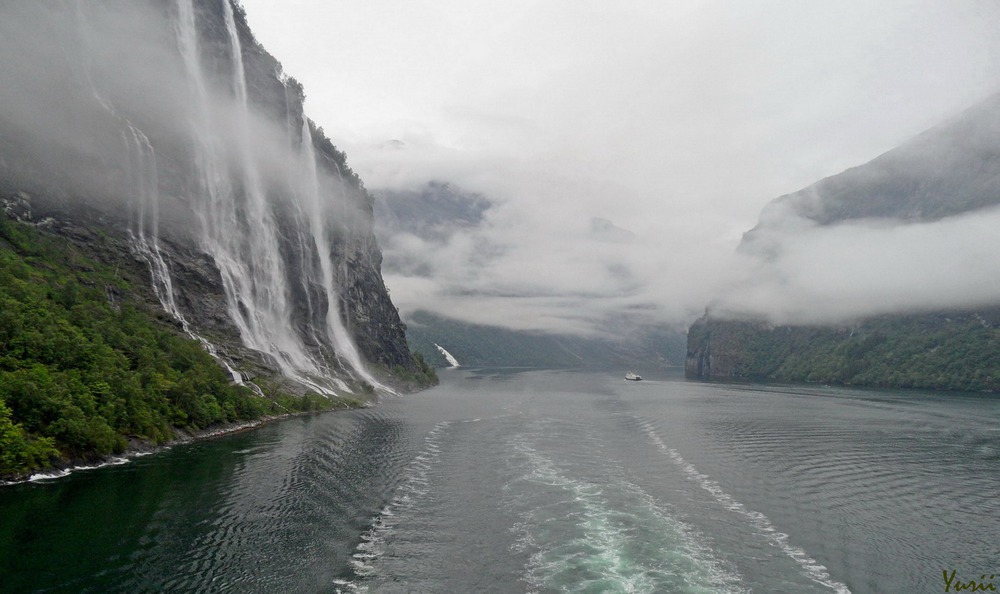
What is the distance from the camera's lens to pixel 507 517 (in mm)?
29750

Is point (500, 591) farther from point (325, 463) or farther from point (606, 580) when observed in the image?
point (325, 463)

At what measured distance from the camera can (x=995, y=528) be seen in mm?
29953

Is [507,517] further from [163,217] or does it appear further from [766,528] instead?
[163,217]

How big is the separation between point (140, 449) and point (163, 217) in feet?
153

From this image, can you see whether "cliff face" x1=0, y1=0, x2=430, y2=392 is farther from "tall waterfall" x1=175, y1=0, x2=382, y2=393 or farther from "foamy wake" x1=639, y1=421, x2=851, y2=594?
"foamy wake" x1=639, y1=421, x2=851, y2=594

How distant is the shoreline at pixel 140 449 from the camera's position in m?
30.7

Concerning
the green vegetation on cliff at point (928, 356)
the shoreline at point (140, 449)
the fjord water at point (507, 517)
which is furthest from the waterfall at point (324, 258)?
the green vegetation on cliff at point (928, 356)

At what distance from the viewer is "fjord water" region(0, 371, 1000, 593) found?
22.0 m

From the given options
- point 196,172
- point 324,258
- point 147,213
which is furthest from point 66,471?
point 324,258

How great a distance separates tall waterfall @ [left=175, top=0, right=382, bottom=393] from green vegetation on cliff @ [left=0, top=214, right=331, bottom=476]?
63.5ft

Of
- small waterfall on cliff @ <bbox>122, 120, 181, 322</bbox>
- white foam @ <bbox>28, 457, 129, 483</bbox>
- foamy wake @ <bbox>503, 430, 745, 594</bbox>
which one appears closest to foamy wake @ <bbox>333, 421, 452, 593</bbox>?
foamy wake @ <bbox>503, 430, 745, 594</bbox>

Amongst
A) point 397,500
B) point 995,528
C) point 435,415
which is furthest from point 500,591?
point 435,415

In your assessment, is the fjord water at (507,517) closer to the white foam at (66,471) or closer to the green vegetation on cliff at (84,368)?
the white foam at (66,471)

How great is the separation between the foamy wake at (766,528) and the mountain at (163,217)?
138 ft
